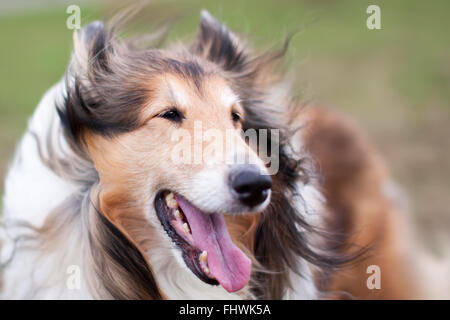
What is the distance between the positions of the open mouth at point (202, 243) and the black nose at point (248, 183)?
25 centimetres

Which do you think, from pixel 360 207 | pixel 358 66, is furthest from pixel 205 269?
pixel 358 66

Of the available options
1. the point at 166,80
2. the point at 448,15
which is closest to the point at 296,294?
the point at 166,80

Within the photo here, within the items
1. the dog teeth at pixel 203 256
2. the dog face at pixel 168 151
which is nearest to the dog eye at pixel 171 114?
the dog face at pixel 168 151

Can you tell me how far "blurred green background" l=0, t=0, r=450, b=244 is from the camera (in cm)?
501

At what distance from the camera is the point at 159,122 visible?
7.22ft

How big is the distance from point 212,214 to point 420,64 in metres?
7.25

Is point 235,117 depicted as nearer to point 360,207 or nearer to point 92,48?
point 92,48

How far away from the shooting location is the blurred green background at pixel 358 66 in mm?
5012

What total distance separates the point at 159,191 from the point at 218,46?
824 mm

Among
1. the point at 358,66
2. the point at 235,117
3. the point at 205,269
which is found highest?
the point at 358,66

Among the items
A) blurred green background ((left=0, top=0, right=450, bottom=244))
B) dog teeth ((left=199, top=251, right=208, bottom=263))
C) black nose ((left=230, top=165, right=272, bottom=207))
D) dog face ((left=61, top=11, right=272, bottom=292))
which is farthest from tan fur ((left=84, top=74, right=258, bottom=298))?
blurred green background ((left=0, top=0, right=450, bottom=244))

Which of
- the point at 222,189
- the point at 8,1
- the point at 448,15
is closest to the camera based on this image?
the point at 222,189

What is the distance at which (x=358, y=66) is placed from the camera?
8.83m
